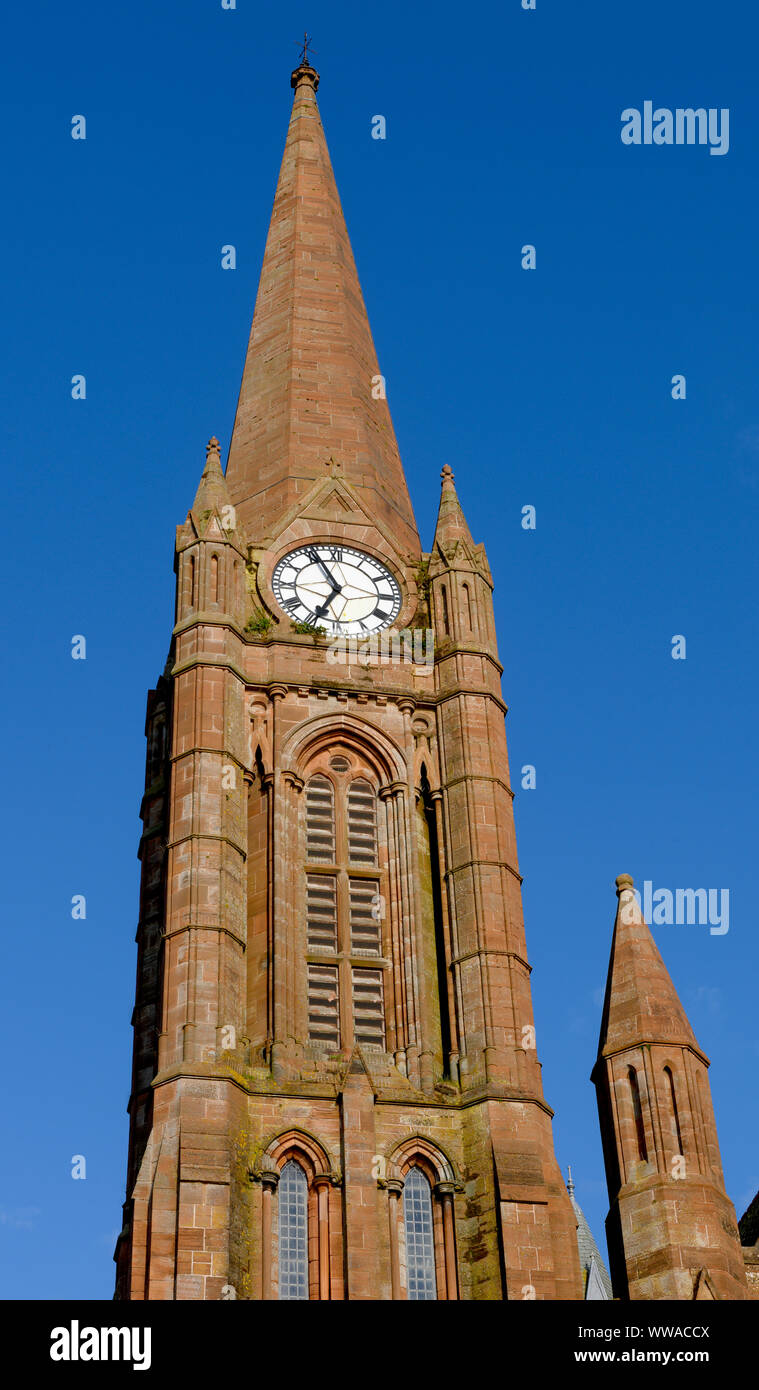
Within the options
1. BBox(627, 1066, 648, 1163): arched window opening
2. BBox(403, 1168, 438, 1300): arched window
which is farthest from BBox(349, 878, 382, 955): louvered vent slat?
BBox(627, 1066, 648, 1163): arched window opening

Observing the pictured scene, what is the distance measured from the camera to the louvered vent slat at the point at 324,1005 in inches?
1911

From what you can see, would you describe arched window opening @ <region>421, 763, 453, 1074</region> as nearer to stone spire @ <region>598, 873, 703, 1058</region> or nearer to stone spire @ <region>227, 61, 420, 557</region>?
stone spire @ <region>598, 873, 703, 1058</region>

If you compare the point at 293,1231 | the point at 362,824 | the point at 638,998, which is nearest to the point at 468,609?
the point at 362,824

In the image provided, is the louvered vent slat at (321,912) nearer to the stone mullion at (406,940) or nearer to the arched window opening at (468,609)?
the stone mullion at (406,940)

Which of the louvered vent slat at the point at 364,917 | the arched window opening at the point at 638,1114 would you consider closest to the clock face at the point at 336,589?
the louvered vent slat at the point at 364,917

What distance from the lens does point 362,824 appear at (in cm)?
5247

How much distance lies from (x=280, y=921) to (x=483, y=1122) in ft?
20.0

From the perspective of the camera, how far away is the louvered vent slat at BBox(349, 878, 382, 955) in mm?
50219

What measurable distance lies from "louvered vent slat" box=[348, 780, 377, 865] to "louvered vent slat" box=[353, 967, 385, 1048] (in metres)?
2.93

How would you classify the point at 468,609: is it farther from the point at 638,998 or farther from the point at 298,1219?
the point at 298,1219

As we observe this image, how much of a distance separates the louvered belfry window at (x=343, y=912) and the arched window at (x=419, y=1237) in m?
3.47

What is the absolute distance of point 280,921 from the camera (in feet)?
162

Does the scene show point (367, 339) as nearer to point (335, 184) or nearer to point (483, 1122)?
point (335, 184)
